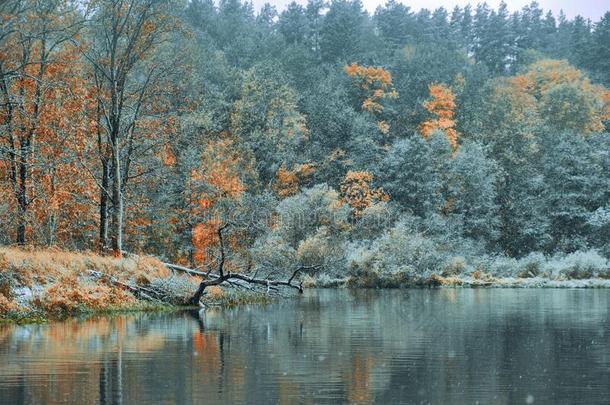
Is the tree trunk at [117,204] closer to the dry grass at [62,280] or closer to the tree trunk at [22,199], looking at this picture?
the tree trunk at [22,199]

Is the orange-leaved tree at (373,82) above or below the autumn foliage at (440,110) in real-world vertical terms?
above

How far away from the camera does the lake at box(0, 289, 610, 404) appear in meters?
10.9

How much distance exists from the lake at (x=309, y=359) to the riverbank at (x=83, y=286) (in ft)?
3.77

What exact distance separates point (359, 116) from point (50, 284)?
49.8 metres

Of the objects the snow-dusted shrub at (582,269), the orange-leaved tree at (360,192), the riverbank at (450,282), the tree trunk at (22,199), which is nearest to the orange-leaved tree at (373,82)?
the orange-leaved tree at (360,192)

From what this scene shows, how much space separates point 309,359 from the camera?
47.7ft

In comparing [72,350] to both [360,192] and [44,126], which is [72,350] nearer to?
[44,126]

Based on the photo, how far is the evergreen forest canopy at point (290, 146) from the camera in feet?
106

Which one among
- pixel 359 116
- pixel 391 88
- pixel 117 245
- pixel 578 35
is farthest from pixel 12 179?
pixel 578 35

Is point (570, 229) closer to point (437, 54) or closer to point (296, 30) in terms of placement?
point (437, 54)

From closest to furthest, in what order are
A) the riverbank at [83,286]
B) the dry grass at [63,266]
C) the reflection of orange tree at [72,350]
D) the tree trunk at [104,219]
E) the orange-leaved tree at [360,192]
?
the reflection of orange tree at [72,350]
the riverbank at [83,286]
the dry grass at [63,266]
the tree trunk at [104,219]
the orange-leaved tree at [360,192]

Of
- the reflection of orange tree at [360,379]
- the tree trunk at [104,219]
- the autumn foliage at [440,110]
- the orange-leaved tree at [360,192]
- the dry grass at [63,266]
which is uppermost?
the autumn foliage at [440,110]

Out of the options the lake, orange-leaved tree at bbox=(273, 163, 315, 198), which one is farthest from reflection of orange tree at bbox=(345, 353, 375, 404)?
orange-leaved tree at bbox=(273, 163, 315, 198)

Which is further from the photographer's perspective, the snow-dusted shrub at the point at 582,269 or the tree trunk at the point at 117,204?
the snow-dusted shrub at the point at 582,269
